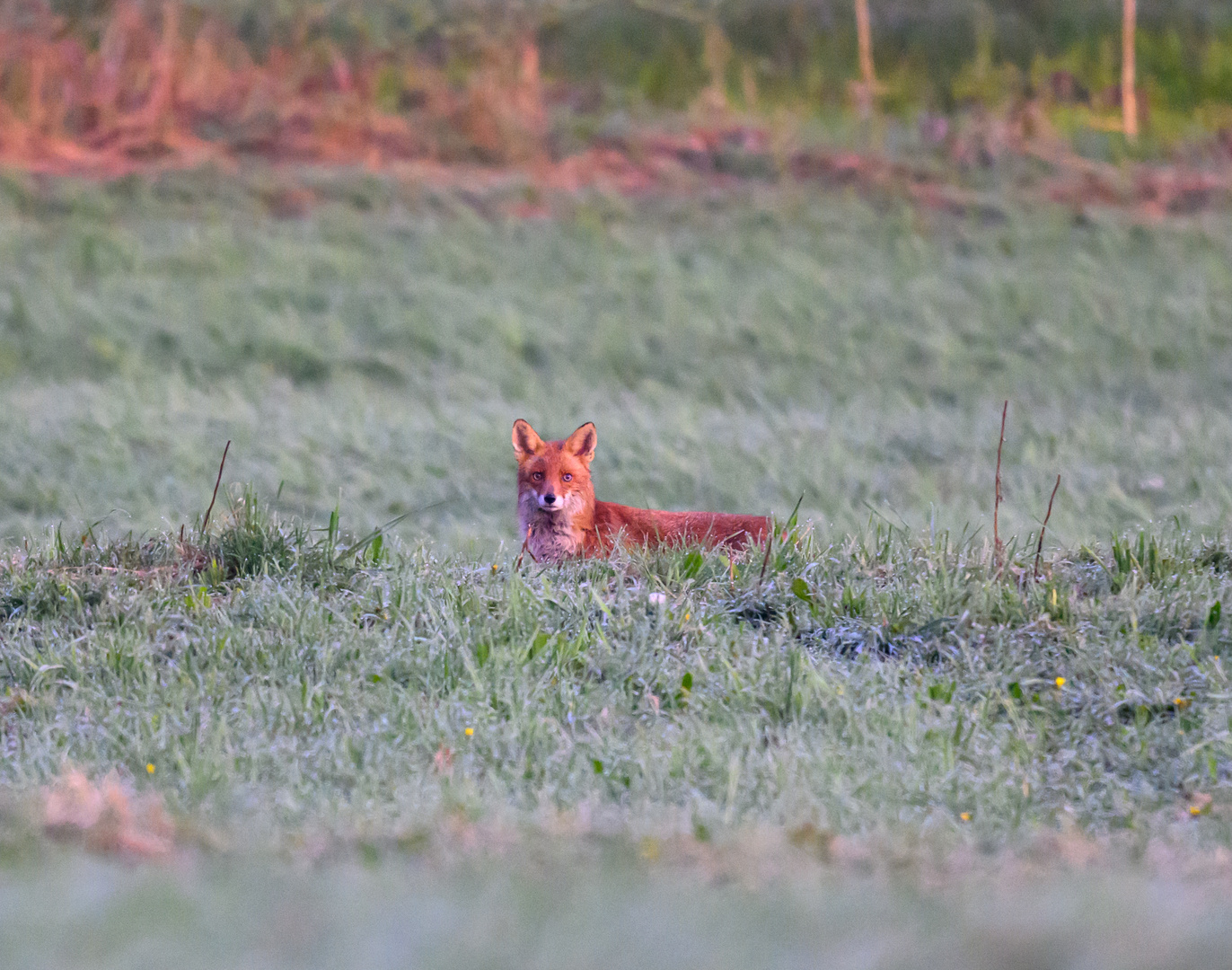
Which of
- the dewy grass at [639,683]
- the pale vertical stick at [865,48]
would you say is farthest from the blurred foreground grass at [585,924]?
the pale vertical stick at [865,48]

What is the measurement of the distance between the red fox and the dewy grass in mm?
608

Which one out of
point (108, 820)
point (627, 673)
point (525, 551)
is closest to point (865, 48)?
point (525, 551)

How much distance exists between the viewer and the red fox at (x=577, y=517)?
7125 mm

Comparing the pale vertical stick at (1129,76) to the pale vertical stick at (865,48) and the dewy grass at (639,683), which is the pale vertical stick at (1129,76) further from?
the dewy grass at (639,683)

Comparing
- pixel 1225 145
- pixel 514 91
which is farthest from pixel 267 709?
pixel 1225 145

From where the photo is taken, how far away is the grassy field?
312cm

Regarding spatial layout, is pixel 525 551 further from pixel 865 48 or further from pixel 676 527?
pixel 865 48

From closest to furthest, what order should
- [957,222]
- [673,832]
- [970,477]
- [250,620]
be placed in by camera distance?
[673,832] < [250,620] < [970,477] < [957,222]

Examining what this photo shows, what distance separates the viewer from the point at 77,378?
1473 cm

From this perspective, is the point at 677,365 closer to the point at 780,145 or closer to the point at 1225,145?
the point at 780,145

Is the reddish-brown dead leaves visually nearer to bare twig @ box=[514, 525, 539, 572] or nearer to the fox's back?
bare twig @ box=[514, 525, 539, 572]

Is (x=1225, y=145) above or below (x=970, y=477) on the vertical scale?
above

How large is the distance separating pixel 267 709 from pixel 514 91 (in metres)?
15.8

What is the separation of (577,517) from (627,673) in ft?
6.48
